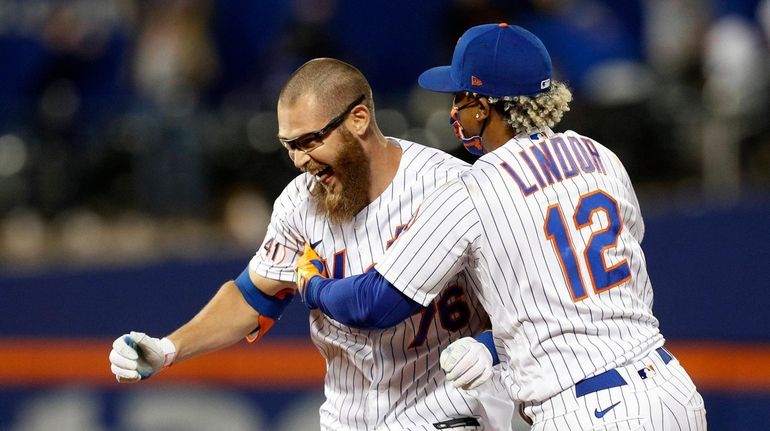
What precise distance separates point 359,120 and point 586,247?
1.02 meters

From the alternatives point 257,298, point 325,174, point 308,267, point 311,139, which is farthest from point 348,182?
point 257,298

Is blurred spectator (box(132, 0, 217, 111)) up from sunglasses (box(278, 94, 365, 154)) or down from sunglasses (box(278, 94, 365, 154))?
up

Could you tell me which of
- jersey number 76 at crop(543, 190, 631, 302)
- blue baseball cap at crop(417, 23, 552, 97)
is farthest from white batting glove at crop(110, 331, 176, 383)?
jersey number 76 at crop(543, 190, 631, 302)

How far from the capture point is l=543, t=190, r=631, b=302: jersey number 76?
3.74 m

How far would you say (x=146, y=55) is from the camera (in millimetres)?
9883

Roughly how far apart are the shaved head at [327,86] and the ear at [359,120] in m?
0.03

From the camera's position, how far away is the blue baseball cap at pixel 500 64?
392 cm

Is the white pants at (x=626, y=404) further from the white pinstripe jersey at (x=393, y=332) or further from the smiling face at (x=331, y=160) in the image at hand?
the smiling face at (x=331, y=160)

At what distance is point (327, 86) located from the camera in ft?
14.1

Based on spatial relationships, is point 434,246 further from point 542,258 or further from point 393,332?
point 393,332

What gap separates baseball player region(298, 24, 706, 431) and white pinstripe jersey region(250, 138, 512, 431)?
37 centimetres

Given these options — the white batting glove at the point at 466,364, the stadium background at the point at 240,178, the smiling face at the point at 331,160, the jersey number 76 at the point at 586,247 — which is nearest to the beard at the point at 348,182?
the smiling face at the point at 331,160

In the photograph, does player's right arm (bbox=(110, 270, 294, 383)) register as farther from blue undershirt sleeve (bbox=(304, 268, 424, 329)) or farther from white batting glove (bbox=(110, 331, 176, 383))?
blue undershirt sleeve (bbox=(304, 268, 424, 329))

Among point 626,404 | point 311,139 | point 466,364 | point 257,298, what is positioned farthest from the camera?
point 257,298
